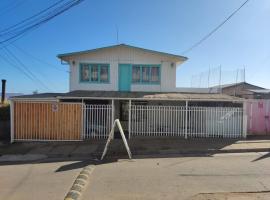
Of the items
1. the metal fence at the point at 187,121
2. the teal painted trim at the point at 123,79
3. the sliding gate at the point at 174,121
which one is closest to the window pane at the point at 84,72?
the teal painted trim at the point at 123,79

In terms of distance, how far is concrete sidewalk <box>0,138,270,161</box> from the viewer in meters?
13.7

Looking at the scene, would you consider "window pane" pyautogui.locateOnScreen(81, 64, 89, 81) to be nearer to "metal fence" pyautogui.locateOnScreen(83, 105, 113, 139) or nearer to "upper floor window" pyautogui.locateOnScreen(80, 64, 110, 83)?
"upper floor window" pyautogui.locateOnScreen(80, 64, 110, 83)

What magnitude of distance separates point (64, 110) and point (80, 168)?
271 inches

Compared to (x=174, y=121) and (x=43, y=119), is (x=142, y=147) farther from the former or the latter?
(x=43, y=119)

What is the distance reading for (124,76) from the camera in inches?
806

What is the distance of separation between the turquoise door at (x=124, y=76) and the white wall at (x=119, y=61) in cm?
19

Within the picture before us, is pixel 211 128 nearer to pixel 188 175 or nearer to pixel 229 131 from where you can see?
pixel 229 131

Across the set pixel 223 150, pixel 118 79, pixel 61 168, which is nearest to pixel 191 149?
pixel 223 150

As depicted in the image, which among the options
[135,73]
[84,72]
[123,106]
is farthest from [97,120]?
[135,73]

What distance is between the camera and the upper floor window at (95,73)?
20.4m

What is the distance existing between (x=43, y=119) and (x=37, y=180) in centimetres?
838

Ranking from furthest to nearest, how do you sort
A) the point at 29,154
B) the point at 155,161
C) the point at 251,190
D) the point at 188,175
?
the point at 29,154, the point at 155,161, the point at 188,175, the point at 251,190

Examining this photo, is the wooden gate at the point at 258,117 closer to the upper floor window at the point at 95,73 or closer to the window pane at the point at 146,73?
the window pane at the point at 146,73

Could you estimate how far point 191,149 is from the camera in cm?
1402
